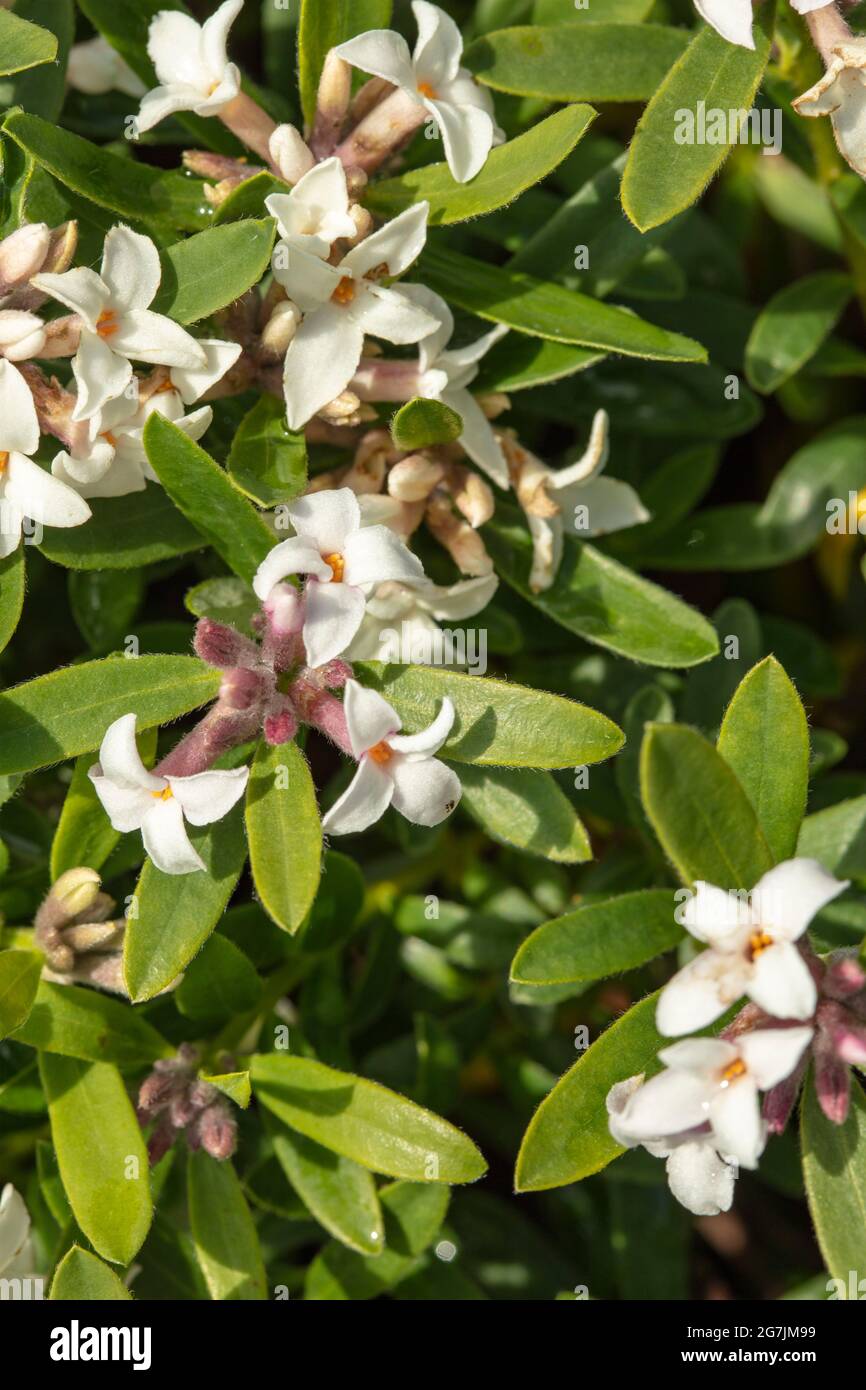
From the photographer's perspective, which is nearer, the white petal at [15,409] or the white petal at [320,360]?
the white petal at [15,409]

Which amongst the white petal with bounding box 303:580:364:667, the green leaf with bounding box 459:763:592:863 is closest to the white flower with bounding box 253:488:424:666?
the white petal with bounding box 303:580:364:667

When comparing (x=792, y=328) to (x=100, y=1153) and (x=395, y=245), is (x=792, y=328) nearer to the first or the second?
(x=395, y=245)

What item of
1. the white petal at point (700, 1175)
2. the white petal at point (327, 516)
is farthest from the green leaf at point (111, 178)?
the white petal at point (700, 1175)

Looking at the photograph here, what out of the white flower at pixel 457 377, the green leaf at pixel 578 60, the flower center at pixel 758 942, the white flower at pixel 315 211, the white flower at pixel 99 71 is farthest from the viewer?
the white flower at pixel 99 71

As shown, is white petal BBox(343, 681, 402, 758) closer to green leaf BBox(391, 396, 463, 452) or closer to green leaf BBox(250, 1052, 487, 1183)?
green leaf BBox(391, 396, 463, 452)

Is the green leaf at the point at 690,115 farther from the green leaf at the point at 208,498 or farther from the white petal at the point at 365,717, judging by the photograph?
the white petal at the point at 365,717
